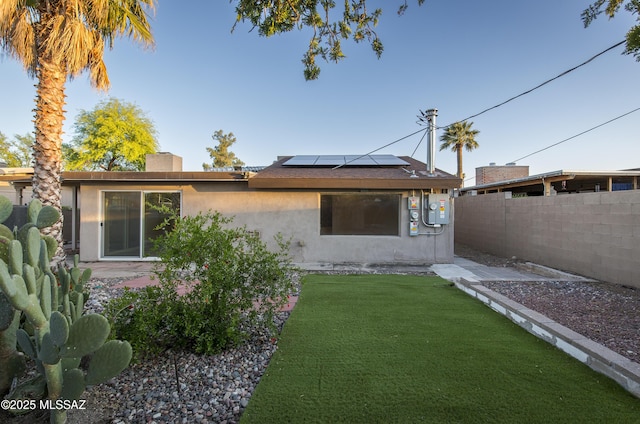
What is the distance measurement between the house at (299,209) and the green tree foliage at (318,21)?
4100mm

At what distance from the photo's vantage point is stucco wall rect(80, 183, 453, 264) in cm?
916

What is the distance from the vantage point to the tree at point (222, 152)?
4641 centimetres

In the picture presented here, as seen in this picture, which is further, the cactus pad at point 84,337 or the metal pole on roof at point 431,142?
the metal pole on roof at point 431,142

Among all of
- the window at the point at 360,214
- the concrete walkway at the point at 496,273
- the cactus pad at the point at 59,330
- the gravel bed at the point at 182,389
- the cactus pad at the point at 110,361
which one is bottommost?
the gravel bed at the point at 182,389

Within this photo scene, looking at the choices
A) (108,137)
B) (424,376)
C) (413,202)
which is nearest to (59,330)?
(424,376)

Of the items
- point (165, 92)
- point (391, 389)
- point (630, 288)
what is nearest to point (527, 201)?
point (630, 288)

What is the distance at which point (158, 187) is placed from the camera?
9.62 meters

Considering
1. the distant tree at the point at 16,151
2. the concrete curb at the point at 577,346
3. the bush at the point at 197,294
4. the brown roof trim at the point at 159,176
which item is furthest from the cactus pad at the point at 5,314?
the distant tree at the point at 16,151

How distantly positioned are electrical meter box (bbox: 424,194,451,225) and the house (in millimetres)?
29

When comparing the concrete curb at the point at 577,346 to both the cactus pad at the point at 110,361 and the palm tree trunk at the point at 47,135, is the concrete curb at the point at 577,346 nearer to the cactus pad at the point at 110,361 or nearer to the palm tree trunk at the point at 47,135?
the cactus pad at the point at 110,361

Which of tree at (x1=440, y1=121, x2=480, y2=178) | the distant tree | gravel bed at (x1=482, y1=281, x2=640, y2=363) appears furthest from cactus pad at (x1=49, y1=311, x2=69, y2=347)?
the distant tree

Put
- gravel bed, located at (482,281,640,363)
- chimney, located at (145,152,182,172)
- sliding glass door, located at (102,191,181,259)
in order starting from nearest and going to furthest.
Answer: gravel bed, located at (482,281,640,363) → sliding glass door, located at (102,191,181,259) → chimney, located at (145,152,182,172)

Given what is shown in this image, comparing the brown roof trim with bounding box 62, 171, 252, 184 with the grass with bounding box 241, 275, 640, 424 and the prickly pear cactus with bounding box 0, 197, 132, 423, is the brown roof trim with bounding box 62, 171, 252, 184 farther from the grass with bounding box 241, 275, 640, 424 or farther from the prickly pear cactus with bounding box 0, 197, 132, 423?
the prickly pear cactus with bounding box 0, 197, 132, 423

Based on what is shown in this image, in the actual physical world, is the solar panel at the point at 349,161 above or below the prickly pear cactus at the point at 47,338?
above
